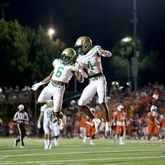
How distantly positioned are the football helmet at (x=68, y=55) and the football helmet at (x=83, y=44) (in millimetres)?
397

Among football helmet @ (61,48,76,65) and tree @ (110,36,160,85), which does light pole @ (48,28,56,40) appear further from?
football helmet @ (61,48,76,65)

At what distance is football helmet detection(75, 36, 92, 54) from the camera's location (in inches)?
655

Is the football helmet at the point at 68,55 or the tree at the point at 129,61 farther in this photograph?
the tree at the point at 129,61

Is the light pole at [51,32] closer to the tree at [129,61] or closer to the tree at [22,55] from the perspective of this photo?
the tree at [22,55]

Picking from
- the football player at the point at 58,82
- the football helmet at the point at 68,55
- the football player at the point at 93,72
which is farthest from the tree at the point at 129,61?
the football player at the point at 93,72

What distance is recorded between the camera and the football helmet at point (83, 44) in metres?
16.6

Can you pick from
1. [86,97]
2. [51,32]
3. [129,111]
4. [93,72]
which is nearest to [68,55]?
[93,72]

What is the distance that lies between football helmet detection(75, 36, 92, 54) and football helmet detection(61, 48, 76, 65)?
40 centimetres

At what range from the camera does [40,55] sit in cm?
5972

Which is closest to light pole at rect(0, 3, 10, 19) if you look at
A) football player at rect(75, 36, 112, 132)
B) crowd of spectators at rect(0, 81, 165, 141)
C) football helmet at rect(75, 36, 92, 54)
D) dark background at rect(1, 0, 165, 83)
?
dark background at rect(1, 0, 165, 83)

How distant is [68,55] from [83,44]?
94 cm

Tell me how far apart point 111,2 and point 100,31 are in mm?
3238

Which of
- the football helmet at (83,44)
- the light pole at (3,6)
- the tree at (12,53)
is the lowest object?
the football helmet at (83,44)

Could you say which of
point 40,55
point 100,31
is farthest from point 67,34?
point 40,55
